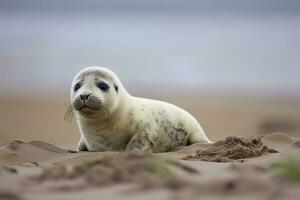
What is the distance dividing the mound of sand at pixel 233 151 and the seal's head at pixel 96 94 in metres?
1.06

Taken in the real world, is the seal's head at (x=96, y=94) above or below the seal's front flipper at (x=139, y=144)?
above

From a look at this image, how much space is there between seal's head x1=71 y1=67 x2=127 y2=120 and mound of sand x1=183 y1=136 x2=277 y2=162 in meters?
1.06

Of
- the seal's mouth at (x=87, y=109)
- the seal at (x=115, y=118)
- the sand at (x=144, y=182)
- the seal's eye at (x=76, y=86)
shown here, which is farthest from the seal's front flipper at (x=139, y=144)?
the sand at (x=144, y=182)

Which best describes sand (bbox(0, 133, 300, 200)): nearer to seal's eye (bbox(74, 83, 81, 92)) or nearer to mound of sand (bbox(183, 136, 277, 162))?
mound of sand (bbox(183, 136, 277, 162))

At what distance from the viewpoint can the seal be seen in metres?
7.82

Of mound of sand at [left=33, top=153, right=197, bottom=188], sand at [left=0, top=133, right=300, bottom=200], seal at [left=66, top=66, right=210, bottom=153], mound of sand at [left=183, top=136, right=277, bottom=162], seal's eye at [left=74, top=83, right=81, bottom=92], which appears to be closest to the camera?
sand at [left=0, top=133, right=300, bottom=200]

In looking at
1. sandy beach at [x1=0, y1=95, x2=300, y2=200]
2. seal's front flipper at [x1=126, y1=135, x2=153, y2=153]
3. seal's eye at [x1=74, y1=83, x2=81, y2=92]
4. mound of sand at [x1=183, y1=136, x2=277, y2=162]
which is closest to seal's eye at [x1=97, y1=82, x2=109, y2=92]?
seal's eye at [x1=74, y1=83, x2=81, y2=92]

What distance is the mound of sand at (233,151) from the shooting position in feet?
23.2

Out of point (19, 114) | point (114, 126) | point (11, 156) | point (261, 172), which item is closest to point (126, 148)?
point (114, 126)

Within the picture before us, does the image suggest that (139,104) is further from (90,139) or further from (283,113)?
(283,113)

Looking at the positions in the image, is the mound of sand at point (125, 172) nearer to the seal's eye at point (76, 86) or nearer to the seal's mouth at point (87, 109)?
the seal's mouth at point (87, 109)

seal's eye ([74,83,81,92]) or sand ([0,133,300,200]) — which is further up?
seal's eye ([74,83,81,92])

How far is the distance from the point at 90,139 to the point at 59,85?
24566 mm

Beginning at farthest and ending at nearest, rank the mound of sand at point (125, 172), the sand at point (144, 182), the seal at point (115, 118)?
the seal at point (115, 118)
the mound of sand at point (125, 172)
the sand at point (144, 182)
